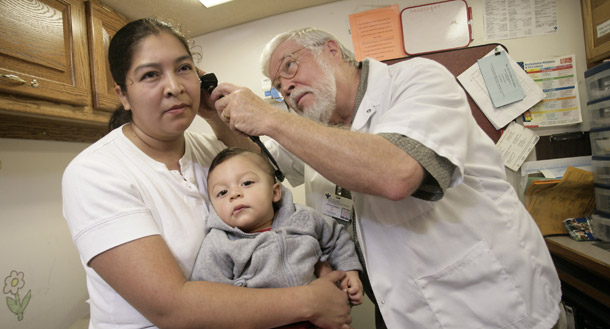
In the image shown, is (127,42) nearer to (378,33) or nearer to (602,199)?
(378,33)

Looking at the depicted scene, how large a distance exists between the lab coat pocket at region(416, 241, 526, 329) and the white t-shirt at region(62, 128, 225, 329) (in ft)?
2.62

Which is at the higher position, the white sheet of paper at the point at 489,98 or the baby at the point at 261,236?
the white sheet of paper at the point at 489,98

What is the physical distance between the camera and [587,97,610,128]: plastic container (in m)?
1.37

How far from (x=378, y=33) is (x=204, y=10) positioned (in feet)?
3.78

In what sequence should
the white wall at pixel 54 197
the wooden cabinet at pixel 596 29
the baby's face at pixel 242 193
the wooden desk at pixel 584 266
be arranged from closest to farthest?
the baby's face at pixel 242 193 → the wooden desk at pixel 584 266 → the white wall at pixel 54 197 → the wooden cabinet at pixel 596 29

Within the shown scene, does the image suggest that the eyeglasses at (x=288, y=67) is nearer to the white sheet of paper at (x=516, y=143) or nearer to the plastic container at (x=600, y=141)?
the white sheet of paper at (x=516, y=143)

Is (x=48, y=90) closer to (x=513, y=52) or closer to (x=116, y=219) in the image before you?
(x=116, y=219)

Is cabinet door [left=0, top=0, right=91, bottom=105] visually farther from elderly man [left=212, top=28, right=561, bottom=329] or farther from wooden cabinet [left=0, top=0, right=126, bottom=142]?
elderly man [left=212, top=28, right=561, bottom=329]

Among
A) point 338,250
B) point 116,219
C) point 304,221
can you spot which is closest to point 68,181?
point 116,219

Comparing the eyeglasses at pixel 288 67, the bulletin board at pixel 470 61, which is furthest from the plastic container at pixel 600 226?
the eyeglasses at pixel 288 67

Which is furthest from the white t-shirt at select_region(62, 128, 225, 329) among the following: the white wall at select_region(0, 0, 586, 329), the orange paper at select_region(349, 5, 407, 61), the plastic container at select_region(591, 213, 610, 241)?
the plastic container at select_region(591, 213, 610, 241)

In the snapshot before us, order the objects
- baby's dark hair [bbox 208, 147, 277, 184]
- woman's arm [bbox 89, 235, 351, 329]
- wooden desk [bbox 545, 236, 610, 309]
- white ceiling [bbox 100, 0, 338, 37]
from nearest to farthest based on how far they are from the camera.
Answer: woman's arm [bbox 89, 235, 351, 329]
baby's dark hair [bbox 208, 147, 277, 184]
wooden desk [bbox 545, 236, 610, 309]
white ceiling [bbox 100, 0, 338, 37]

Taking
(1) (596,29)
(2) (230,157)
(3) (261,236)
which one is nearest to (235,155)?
(2) (230,157)

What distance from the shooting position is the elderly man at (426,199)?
681 mm
